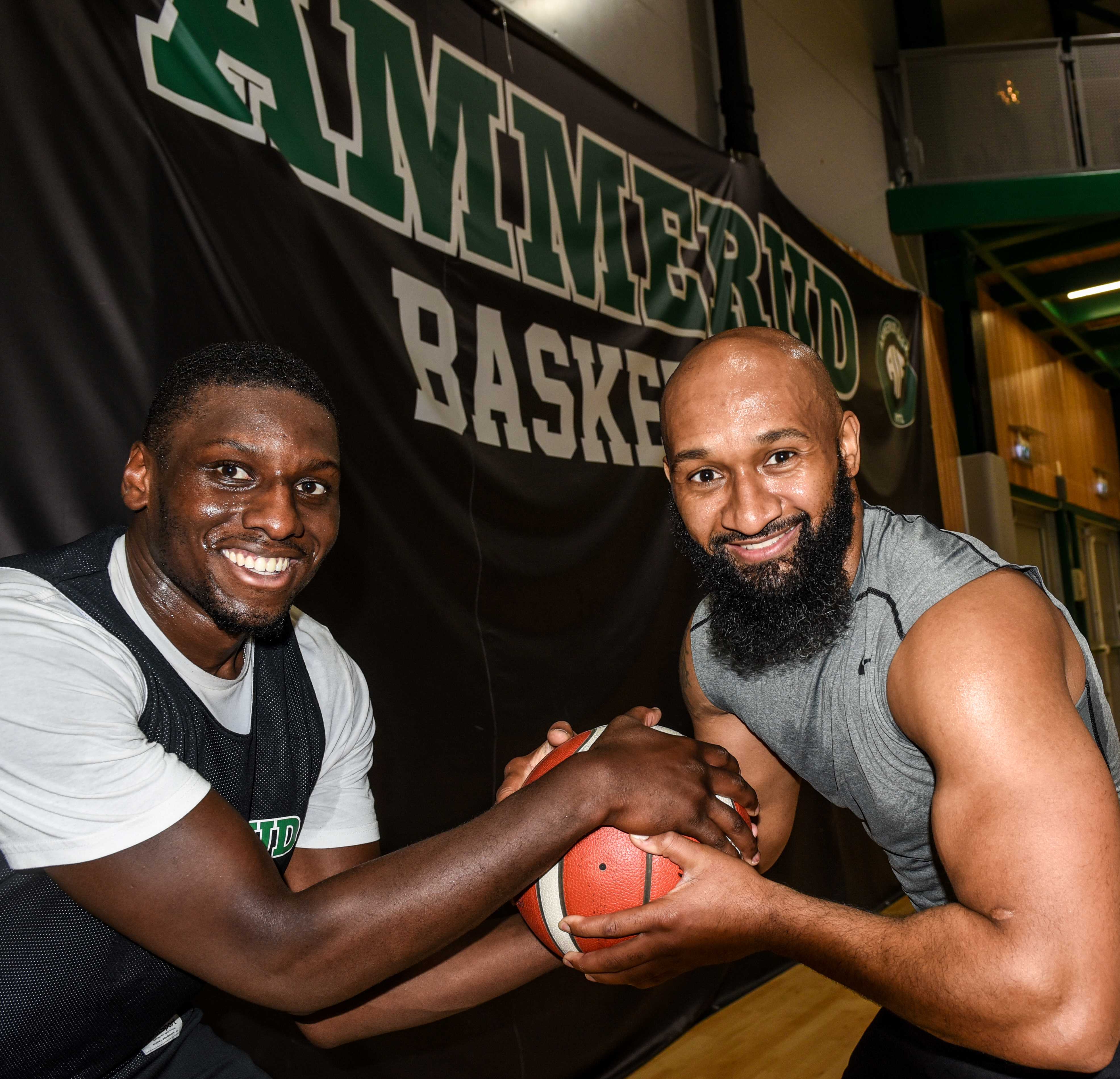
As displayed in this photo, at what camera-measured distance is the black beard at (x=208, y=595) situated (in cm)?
160

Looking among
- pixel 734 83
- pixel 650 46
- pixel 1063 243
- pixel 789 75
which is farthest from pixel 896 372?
pixel 1063 243

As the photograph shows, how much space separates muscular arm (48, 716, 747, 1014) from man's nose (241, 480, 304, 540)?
0.47m

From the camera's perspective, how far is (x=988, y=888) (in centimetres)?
132

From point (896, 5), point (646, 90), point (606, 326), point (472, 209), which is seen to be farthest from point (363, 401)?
point (896, 5)

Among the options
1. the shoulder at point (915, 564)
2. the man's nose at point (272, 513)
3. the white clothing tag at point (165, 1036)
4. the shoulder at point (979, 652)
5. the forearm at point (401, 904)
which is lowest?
the white clothing tag at point (165, 1036)

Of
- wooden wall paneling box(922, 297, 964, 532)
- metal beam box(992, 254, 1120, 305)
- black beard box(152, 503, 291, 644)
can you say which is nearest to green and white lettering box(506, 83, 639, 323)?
black beard box(152, 503, 291, 644)

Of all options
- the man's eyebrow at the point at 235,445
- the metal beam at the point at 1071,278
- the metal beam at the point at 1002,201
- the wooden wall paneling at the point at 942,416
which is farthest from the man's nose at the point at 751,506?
the metal beam at the point at 1071,278

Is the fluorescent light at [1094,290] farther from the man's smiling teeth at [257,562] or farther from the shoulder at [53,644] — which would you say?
the shoulder at [53,644]

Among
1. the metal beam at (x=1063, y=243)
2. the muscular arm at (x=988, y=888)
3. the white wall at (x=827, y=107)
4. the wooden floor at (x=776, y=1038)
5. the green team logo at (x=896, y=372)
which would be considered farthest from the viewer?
the metal beam at (x=1063, y=243)

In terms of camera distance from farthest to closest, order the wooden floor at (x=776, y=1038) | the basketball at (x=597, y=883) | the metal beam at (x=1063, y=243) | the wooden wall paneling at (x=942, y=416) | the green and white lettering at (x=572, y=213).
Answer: the metal beam at (x=1063, y=243) < the wooden wall paneling at (x=942, y=416) < the green and white lettering at (x=572, y=213) < the wooden floor at (x=776, y=1038) < the basketball at (x=597, y=883)

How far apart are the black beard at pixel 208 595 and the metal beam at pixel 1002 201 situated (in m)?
6.75

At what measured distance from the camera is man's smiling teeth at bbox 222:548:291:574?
163cm

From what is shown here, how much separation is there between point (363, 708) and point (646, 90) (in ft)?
12.3

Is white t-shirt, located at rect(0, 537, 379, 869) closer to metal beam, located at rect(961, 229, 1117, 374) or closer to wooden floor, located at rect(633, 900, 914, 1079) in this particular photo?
wooden floor, located at rect(633, 900, 914, 1079)
